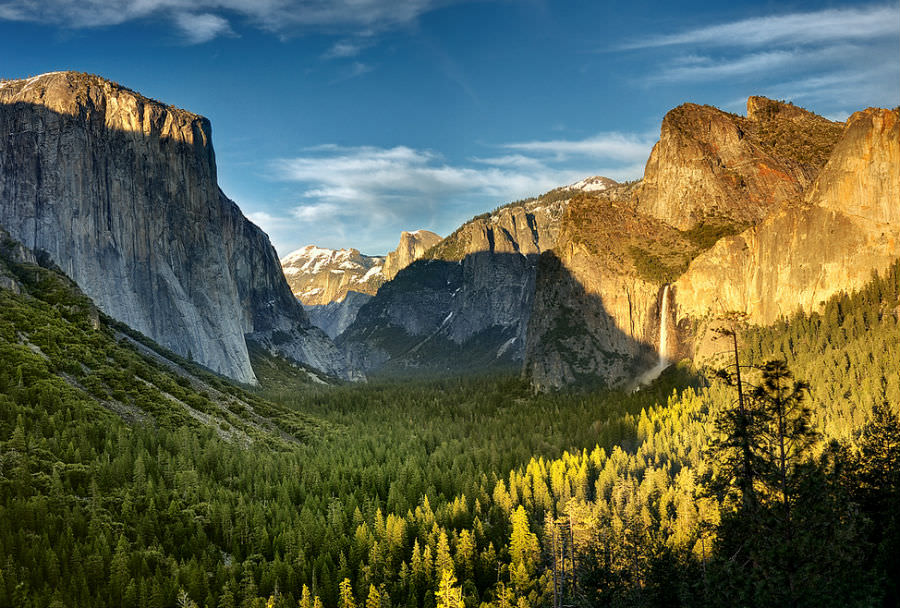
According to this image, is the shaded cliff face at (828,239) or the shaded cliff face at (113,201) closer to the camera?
the shaded cliff face at (828,239)

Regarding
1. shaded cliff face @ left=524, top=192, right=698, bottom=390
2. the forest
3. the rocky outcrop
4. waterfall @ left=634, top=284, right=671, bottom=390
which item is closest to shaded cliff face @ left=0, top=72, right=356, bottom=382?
the rocky outcrop

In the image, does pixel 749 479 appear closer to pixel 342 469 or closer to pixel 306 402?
pixel 342 469

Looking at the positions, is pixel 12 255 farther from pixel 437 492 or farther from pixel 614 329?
pixel 614 329

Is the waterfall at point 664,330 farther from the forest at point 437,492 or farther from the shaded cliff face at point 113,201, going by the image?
the shaded cliff face at point 113,201

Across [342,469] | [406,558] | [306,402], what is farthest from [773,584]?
[306,402]

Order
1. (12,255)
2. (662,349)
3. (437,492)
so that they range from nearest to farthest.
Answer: (437,492) < (12,255) < (662,349)

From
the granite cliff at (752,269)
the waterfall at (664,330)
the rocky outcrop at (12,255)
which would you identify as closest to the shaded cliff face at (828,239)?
the granite cliff at (752,269)

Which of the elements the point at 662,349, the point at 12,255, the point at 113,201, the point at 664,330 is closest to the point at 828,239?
the point at 664,330
